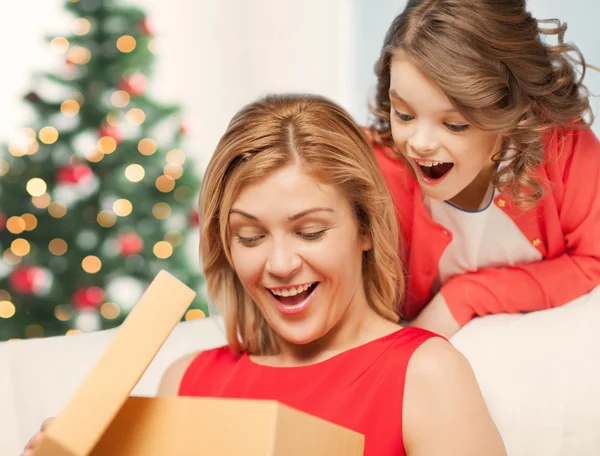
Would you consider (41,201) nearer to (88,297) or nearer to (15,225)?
(15,225)

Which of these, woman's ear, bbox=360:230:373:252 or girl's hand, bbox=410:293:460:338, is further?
girl's hand, bbox=410:293:460:338

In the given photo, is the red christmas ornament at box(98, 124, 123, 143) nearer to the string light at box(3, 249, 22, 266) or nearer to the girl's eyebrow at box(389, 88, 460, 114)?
the string light at box(3, 249, 22, 266)

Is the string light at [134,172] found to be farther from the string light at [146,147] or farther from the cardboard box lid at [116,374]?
the cardboard box lid at [116,374]

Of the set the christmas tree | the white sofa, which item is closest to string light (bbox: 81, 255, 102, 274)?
the christmas tree

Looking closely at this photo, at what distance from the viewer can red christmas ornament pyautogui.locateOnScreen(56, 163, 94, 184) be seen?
3.16 m

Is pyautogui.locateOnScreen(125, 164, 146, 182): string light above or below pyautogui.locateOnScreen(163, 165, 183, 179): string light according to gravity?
above

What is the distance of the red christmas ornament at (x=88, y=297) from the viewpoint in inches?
129

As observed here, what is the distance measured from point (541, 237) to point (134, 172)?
1.99m

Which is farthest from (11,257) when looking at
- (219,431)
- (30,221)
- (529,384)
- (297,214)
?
(219,431)

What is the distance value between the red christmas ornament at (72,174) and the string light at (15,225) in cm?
22

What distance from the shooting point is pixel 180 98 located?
4094mm

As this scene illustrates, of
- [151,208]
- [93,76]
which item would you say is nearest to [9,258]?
[151,208]

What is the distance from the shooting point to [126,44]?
3.25 m

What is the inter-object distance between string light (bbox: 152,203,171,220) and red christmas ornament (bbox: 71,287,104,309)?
0.38 metres
